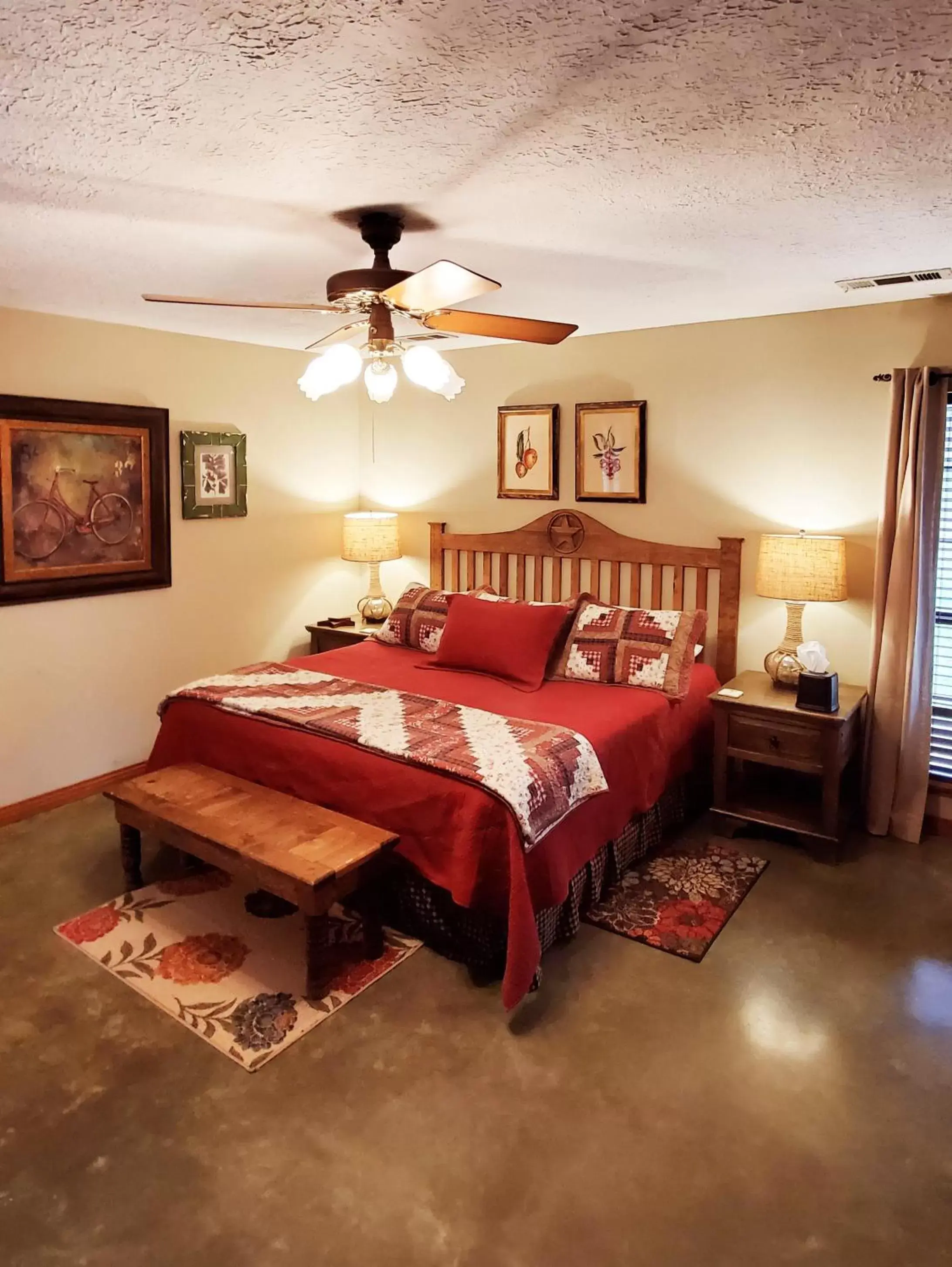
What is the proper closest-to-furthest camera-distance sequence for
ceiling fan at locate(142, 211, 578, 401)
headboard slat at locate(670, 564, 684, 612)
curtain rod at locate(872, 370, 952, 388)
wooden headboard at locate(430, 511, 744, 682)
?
ceiling fan at locate(142, 211, 578, 401) < curtain rod at locate(872, 370, 952, 388) < wooden headboard at locate(430, 511, 744, 682) < headboard slat at locate(670, 564, 684, 612)

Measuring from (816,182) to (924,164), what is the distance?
25cm

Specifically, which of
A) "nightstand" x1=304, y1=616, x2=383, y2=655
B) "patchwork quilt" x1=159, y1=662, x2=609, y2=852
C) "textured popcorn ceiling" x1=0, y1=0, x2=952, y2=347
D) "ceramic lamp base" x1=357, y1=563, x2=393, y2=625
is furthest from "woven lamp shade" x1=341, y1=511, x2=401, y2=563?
"textured popcorn ceiling" x1=0, y1=0, x2=952, y2=347

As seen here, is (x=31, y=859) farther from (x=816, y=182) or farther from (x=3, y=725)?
(x=816, y=182)

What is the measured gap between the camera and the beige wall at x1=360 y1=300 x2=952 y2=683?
11.9ft

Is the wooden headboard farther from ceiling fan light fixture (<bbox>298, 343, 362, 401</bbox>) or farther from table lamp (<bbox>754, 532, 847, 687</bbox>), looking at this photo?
ceiling fan light fixture (<bbox>298, 343, 362, 401</bbox>)

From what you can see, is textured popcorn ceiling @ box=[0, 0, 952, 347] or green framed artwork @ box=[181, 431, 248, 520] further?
green framed artwork @ box=[181, 431, 248, 520]

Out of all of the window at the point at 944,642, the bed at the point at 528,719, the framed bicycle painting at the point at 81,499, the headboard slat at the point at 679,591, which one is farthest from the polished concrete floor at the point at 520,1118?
the headboard slat at the point at 679,591

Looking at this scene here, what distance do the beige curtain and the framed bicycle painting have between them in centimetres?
345

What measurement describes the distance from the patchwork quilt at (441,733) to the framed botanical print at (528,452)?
5.36 feet

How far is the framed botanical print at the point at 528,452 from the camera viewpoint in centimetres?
455

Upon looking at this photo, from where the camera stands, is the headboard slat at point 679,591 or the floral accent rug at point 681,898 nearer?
the floral accent rug at point 681,898

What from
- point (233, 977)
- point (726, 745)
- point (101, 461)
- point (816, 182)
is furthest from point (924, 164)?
point (101, 461)

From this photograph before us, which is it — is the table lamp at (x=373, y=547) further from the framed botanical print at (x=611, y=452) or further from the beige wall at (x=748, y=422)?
the framed botanical print at (x=611, y=452)

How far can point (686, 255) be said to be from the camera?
2.83 metres
